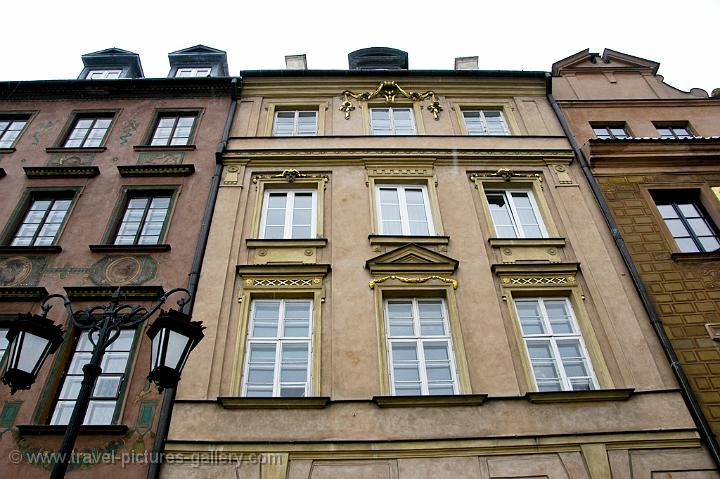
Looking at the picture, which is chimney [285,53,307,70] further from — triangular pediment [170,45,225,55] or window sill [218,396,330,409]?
window sill [218,396,330,409]

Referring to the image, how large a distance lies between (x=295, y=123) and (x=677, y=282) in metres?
9.49

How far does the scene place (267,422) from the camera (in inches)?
319

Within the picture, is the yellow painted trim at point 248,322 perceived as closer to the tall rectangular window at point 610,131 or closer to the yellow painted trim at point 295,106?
the yellow painted trim at point 295,106

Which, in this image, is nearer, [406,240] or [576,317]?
[576,317]

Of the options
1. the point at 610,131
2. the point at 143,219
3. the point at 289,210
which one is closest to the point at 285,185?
the point at 289,210

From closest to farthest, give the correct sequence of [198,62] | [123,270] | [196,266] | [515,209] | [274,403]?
[274,403]
[196,266]
[123,270]
[515,209]
[198,62]

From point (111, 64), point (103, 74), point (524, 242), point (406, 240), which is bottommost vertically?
point (524, 242)

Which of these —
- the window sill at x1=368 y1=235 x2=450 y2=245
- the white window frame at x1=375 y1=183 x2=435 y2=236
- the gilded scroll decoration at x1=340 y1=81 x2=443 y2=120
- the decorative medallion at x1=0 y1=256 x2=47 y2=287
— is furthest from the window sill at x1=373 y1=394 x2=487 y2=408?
the gilded scroll decoration at x1=340 y1=81 x2=443 y2=120

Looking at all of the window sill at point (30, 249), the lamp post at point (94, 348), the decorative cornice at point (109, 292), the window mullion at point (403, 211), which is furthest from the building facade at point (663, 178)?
the window sill at point (30, 249)

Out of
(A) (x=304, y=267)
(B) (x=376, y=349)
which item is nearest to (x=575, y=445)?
(B) (x=376, y=349)

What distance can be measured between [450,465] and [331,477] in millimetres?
1641

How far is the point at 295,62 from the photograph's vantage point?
16328 millimetres

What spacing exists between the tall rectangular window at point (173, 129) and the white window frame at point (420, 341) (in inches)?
284

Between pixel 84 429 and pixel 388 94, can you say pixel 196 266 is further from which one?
pixel 388 94
